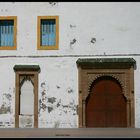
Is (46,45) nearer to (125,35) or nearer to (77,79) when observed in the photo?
(77,79)

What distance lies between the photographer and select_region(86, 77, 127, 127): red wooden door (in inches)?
995

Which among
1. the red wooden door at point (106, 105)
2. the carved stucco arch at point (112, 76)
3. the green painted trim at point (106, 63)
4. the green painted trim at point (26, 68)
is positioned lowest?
the red wooden door at point (106, 105)

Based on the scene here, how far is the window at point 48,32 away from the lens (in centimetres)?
2555

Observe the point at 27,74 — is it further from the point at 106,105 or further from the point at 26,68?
the point at 106,105

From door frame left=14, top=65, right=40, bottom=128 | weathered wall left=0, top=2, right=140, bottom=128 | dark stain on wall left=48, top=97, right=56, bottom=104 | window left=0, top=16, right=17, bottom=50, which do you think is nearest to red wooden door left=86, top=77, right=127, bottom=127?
weathered wall left=0, top=2, right=140, bottom=128

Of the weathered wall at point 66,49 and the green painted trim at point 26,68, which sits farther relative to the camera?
the green painted trim at point 26,68

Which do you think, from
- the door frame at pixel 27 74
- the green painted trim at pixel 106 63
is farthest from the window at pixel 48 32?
the green painted trim at pixel 106 63

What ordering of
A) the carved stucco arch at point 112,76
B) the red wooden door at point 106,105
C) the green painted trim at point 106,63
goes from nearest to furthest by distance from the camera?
the green painted trim at point 106,63
the carved stucco arch at point 112,76
the red wooden door at point 106,105

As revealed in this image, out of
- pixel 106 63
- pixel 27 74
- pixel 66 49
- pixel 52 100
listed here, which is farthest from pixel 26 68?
pixel 106 63

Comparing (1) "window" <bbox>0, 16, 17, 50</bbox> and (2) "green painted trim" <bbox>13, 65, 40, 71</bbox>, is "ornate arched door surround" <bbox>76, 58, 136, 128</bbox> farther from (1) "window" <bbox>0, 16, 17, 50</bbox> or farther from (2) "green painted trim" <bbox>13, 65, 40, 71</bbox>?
(1) "window" <bbox>0, 16, 17, 50</bbox>

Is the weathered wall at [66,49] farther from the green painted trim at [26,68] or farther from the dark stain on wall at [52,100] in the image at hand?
the green painted trim at [26,68]

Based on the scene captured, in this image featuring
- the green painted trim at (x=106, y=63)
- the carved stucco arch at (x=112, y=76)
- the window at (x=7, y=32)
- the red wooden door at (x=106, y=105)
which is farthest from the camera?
the window at (x=7, y=32)

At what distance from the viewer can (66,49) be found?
25.5 metres

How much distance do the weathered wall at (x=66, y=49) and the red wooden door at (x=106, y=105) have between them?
765mm
